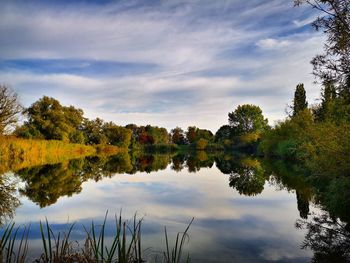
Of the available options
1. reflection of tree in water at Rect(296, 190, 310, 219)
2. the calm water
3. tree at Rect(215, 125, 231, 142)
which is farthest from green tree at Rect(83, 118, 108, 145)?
reflection of tree in water at Rect(296, 190, 310, 219)

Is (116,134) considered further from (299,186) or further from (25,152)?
(299,186)

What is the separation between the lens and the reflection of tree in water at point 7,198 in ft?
29.8

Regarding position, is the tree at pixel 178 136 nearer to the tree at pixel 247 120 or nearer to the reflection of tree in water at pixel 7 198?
the tree at pixel 247 120

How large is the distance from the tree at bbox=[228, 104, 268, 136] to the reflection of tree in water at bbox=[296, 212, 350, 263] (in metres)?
77.4

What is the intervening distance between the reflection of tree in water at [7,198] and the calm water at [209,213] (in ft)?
0.65

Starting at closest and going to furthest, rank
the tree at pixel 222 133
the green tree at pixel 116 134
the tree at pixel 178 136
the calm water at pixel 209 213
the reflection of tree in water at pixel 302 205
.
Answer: the calm water at pixel 209 213, the reflection of tree in water at pixel 302 205, the green tree at pixel 116 134, the tree at pixel 222 133, the tree at pixel 178 136

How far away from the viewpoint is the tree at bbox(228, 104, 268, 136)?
283 ft

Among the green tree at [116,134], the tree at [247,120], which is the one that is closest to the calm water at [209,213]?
the green tree at [116,134]

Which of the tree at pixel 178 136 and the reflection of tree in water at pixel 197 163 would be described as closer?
the reflection of tree in water at pixel 197 163

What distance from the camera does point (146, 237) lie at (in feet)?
23.8

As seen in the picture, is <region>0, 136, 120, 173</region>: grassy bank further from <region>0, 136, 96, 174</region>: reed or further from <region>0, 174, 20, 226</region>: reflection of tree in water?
<region>0, 174, 20, 226</region>: reflection of tree in water

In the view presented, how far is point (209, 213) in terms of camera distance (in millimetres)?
10273

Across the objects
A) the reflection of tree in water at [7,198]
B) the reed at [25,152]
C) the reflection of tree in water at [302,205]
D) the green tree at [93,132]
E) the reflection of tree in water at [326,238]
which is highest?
the green tree at [93,132]

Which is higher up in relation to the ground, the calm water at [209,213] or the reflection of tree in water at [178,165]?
the reflection of tree in water at [178,165]
